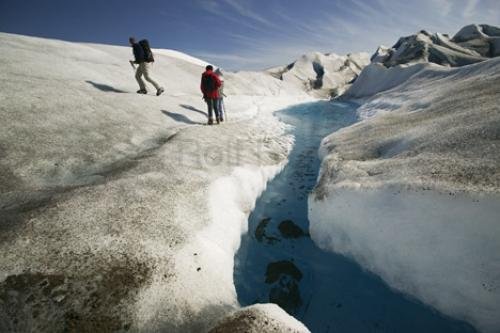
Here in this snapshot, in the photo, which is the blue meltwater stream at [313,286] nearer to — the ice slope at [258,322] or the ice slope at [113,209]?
the ice slope at [113,209]

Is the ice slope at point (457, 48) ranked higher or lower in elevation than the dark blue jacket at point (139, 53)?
higher

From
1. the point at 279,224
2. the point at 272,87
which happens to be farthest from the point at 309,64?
the point at 279,224

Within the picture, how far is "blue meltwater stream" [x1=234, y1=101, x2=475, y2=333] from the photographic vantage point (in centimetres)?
584

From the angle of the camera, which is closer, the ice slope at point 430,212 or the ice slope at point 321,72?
the ice slope at point 430,212

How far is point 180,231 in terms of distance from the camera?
→ 21.9ft

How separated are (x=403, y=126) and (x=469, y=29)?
3108 inches

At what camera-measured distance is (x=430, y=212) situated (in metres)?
6.04

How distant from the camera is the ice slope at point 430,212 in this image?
5180mm

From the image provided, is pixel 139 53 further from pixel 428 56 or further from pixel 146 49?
pixel 428 56

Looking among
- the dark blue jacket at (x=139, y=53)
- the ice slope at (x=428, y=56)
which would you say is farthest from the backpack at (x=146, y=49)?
the ice slope at (x=428, y=56)

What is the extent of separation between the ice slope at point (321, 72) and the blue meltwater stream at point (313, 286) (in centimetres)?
7029

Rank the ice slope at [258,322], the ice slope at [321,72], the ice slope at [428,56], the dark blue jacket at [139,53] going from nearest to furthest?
1. the ice slope at [258,322]
2. the dark blue jacket at [139,53]
3. the ice slope at [428,56]
4. the ice slope at [321,72]

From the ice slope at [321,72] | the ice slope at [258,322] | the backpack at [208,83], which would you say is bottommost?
the ice slope at [258,322]

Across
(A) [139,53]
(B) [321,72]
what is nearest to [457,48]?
(B) [321,72]
